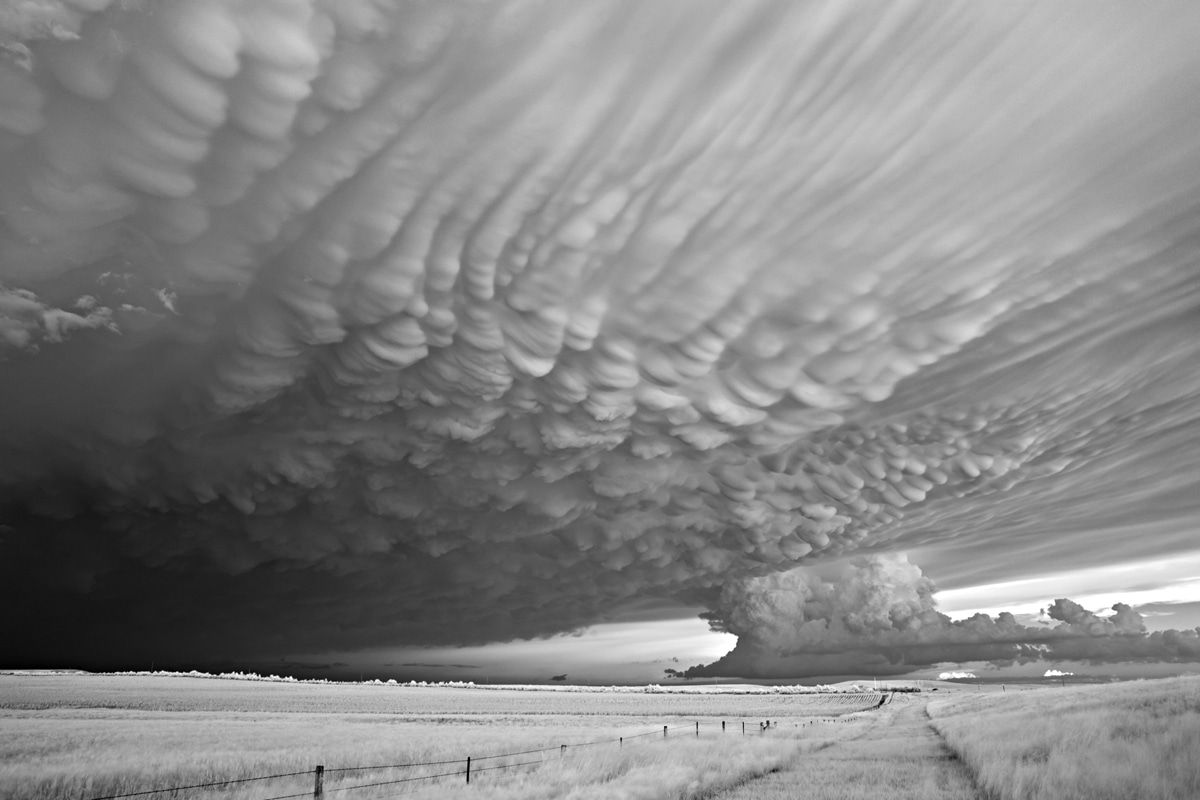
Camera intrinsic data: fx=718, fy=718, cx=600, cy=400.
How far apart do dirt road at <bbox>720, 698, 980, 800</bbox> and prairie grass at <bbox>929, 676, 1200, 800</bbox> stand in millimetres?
744

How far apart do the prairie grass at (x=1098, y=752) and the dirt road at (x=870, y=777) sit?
744 mm

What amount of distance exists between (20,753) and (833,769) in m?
28.7

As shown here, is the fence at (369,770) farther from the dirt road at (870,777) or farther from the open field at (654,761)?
the dirt road at (870,777)

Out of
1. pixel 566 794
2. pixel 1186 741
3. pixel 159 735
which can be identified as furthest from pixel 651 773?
pixel 159 735

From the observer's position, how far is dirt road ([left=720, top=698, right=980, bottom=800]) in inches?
664

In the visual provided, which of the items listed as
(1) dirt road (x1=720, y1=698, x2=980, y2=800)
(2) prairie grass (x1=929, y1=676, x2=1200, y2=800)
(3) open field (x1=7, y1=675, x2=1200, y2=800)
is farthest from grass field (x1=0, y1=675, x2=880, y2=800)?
(2) prairie grass (x1=929, y1=676, x2=1200, y2=800)

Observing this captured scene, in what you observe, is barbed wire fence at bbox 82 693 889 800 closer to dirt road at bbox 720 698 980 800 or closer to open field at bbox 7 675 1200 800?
open field at bbox 7 675 1200 800

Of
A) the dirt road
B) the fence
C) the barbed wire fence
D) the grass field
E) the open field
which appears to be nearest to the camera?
the open field

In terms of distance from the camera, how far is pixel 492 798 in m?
16.9

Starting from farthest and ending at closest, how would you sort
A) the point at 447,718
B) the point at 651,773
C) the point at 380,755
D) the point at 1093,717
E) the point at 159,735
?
the point at 447,718 → the point at 159,735 → the point at 380,755 → the point at 1093,717 → the point at 651,773

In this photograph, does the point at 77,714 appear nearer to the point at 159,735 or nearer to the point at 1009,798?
the point at 159,735

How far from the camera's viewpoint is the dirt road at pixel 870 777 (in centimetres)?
1686

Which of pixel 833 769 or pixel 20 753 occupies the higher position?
pixel 20 753

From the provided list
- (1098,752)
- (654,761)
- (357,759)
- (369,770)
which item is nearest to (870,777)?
(1098,752)
